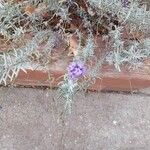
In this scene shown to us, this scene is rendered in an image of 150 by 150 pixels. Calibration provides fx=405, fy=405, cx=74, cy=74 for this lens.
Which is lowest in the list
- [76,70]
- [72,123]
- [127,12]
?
[72,123]

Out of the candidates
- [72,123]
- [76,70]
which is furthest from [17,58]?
[72,123]

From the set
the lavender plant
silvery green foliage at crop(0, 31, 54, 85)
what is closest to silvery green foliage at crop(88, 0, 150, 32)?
the lavender plant

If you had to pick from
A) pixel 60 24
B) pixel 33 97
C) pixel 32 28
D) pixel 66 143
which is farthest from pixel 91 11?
pixel 66 143

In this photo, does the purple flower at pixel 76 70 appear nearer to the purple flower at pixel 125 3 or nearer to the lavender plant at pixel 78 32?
the lavender plant at pixel 78 32

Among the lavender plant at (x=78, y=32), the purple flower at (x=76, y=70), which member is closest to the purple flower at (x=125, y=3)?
the lavender plant at (x=78, y=32)

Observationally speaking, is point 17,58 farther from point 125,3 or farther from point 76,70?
Result: point 125,3

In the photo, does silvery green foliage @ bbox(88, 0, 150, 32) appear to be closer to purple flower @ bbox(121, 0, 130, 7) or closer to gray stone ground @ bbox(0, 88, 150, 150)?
purple flower @ bbox(121, 0, 130, 7)
